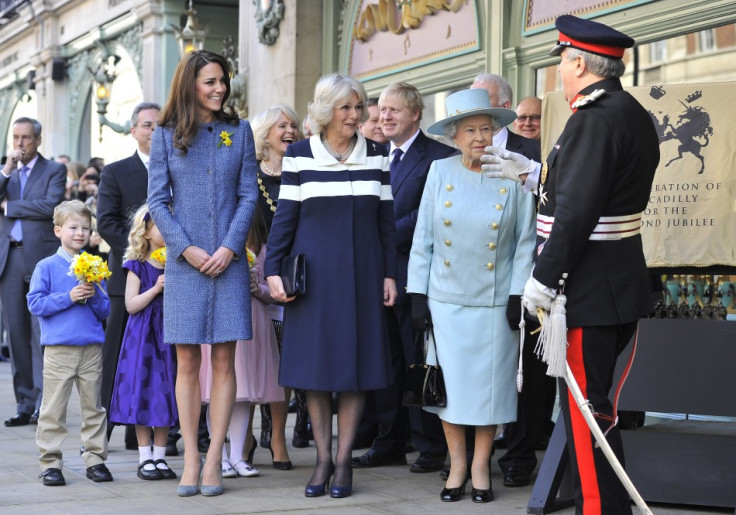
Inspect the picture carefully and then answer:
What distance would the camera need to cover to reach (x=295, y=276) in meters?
5.75

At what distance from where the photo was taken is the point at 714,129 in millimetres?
5551

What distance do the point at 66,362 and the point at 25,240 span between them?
2778mm

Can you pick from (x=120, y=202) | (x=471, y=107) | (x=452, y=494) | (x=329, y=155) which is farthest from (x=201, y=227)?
(x=452, y=494)

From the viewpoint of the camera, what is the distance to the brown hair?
577 cm

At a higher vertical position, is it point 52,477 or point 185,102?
point 185,102

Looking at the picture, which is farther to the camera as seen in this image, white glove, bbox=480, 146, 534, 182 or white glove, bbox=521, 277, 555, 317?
white glove, bbox=480, 146, 534, 182

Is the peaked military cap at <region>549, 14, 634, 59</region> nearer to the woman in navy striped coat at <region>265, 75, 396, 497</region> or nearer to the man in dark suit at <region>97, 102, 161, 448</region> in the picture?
the woman in navy striped coat at <region>265, 75, 396, 497</region>

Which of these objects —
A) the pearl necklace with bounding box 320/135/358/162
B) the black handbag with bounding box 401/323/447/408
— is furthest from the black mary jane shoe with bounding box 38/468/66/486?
the pearl necklace with bounding box 320/135/358/162

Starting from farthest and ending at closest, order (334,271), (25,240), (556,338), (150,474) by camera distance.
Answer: (25,240), (150,474), (334,271), (556,338)

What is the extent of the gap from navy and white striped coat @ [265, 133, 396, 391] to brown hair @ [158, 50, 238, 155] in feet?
1.67

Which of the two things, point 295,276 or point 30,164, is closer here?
point 295,276

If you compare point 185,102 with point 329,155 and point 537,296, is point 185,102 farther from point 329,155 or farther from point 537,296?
point 537,296

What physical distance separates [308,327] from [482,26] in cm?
487

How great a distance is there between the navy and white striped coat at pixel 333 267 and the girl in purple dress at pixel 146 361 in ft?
2.79
